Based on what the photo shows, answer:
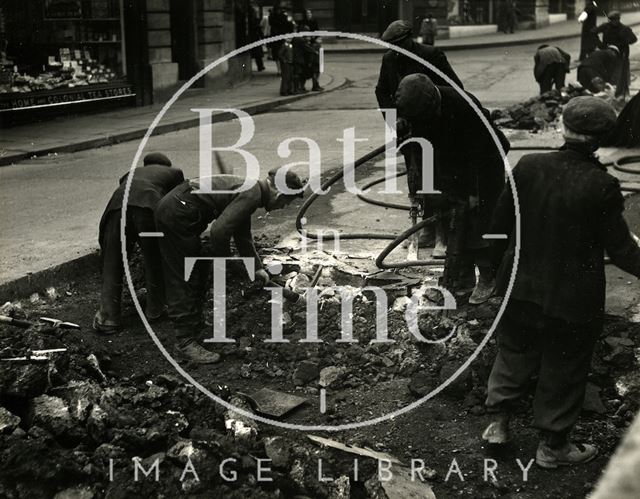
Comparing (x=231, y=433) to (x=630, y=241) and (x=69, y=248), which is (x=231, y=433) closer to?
(x=630, y=241)

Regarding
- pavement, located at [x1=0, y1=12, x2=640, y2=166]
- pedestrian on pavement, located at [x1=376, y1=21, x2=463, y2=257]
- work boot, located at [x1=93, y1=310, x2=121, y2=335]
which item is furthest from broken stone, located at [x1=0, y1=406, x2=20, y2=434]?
pavement, located at [x1=0, y1=12, x2=640, y2=166]

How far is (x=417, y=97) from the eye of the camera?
5723mm

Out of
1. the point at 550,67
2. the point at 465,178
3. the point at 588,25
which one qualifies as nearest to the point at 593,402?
the point at 465,178

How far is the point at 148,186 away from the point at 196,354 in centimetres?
135

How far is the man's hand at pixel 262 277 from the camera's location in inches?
272

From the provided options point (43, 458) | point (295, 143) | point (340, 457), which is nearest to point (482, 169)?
point (340, 457)

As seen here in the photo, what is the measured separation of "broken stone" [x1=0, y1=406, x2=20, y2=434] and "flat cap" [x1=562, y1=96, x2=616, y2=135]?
3140mm

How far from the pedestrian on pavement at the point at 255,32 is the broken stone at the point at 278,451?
20940 millimetres

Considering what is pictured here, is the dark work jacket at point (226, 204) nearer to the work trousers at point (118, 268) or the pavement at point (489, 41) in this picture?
the work trousers at point (118, 268)

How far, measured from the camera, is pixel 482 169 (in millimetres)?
6453

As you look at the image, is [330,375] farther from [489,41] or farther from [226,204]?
[489,41]

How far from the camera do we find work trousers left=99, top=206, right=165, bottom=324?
21.6 feet

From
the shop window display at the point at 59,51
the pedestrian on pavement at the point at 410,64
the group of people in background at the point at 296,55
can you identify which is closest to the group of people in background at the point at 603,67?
the group of people in background at the point at 296,55

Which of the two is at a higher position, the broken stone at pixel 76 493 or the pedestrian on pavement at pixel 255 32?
the pedestrian on pavement at pixel 255 32
